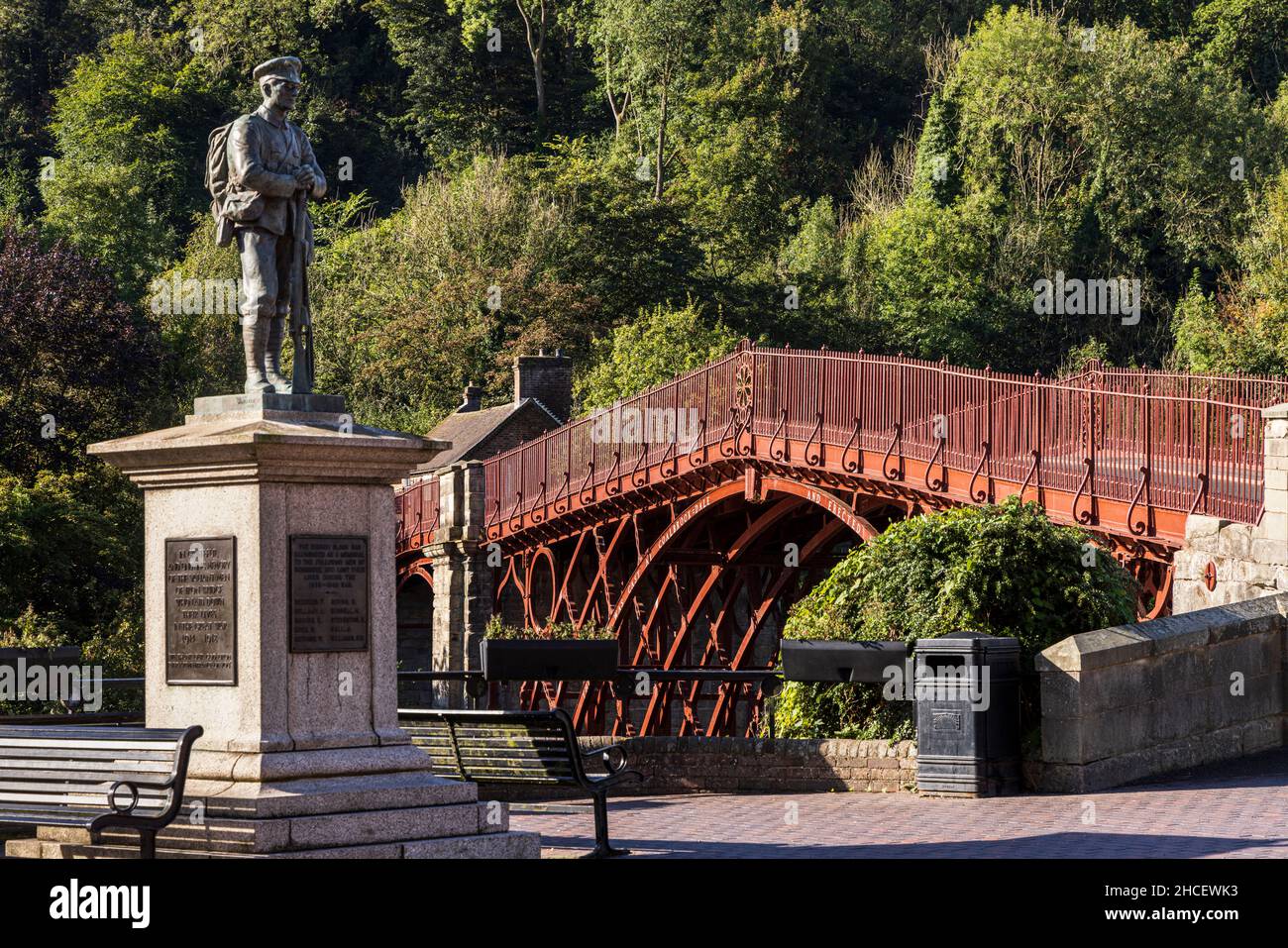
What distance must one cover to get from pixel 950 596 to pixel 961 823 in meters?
3.62

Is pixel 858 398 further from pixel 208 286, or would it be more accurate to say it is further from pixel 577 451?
pixel 208 286

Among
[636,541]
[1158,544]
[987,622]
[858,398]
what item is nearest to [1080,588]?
[987,622]

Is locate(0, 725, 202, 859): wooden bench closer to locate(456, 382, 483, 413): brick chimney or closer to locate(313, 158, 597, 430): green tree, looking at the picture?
locate(456, 382, 483, 413): brick chimney

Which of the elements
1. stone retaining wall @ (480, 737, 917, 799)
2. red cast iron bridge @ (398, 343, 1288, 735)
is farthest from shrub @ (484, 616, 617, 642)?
stone retaining wall @ (480, 737, 917, 799)

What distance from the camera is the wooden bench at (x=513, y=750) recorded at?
38.1 feet

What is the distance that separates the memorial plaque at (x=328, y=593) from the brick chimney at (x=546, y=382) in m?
39.0

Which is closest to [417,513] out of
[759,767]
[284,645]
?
[759,767]

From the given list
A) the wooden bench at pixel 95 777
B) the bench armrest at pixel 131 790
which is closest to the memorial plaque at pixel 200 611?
the wooden bench at pixel 95 777

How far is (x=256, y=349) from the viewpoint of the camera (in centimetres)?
1130

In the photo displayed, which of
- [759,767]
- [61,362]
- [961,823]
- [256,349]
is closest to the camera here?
[256,349]

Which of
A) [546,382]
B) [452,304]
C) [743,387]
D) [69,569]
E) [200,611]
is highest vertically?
[452,304]

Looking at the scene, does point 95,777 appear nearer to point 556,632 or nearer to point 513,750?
point 513,750

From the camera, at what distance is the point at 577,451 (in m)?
36.3

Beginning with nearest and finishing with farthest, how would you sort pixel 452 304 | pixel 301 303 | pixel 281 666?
1. pixel 281 666
2. pixel 301 303
3. pixel 452 304
